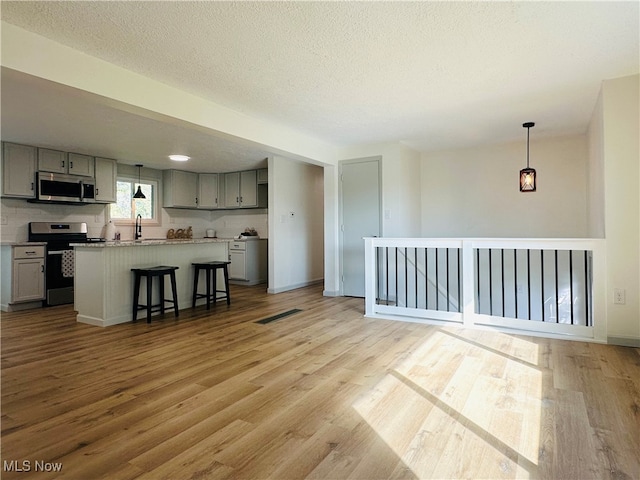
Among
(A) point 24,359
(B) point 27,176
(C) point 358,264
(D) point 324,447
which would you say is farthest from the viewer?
(C) point 358,264

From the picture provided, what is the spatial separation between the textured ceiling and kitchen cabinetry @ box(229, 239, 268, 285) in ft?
11.7

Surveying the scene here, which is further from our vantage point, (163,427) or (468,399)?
(468,399)

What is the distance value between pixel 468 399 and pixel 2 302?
19.2 feet

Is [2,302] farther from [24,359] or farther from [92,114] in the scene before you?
[92,114]

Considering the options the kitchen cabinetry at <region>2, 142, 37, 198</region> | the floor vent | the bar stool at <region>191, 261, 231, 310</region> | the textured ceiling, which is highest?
the textured ceiling

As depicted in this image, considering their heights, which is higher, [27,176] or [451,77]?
[451,77]

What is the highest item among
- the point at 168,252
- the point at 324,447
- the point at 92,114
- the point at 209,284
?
the point at 92,114

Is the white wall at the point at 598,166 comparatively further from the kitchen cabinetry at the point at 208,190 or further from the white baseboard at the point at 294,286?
the kitchen cabinetry at the point at 208,190

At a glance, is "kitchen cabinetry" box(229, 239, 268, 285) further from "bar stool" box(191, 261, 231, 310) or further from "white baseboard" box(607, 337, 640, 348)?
"white baseboard" box(607, 337, 640, 348)

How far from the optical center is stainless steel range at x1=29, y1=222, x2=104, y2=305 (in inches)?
205

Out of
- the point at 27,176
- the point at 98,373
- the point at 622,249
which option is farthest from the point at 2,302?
the point at 622,249

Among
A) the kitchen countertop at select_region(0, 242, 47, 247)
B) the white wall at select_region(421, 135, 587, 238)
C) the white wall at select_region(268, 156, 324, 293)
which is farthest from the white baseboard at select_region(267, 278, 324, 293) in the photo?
the kitchen countertop at select_region(0, 242, 47, 247)

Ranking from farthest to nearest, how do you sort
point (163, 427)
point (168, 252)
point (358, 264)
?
point (358, 264) < point (168, 252) < point (163, 427)

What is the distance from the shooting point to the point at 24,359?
2.97m
